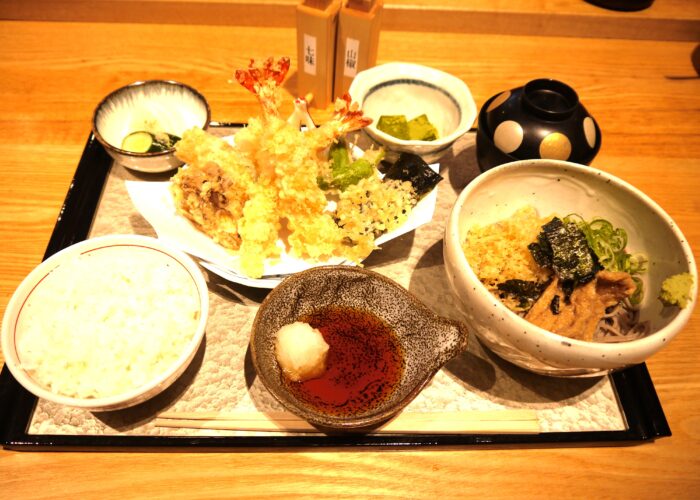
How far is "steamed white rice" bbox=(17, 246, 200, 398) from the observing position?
4.84 feet

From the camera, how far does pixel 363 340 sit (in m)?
1.71

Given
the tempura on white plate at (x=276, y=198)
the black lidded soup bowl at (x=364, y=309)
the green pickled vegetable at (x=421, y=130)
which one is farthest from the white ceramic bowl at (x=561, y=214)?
the green pickled vegetable at (x=421, y=130)

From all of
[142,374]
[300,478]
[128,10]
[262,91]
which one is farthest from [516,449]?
[128,10]

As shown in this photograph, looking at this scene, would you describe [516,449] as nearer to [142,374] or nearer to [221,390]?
[221,390]

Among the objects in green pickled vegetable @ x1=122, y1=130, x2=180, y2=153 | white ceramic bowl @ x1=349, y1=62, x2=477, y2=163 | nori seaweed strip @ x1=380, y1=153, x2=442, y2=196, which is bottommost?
green pickled vegetable @ x1=122, y1=130, x2=180, y2=153

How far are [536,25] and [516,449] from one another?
3.05m

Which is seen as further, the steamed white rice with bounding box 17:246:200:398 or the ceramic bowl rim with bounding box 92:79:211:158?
the ceramic bowl rim with bounding box 92:79:211:158

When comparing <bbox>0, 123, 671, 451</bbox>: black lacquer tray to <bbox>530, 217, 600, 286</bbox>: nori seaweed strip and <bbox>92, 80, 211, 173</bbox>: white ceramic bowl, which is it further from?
<bbox>92, 80, 211, 173</bbox>: white ceramic bowl

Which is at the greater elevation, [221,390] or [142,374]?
[142,374]

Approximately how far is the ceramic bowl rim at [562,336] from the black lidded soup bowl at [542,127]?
0.63ft

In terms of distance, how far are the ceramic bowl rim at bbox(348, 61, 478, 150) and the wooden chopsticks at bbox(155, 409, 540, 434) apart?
119cm

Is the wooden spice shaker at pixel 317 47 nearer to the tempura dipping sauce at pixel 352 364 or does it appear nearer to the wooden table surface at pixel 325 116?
the wooden table surface at pixel 325 116

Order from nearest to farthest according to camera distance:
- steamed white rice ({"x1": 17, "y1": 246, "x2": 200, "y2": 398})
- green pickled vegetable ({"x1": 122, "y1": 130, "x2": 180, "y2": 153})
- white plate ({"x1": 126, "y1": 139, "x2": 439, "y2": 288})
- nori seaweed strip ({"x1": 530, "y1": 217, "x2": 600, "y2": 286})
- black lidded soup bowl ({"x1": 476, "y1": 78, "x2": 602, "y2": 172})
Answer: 1. steamed white rice ({"x1": 17, "y1": 246, "x2": 200, "y2": 398})
2. nori seaweed strip ({"x1": 530, "y1": 217, "x2": 600, "y2": 286})
3. white plate ({"x1": 126, "y1": 139, "x2": 439, "y2": 288})
4. black lidded soup bowl ({"x1": 476, "y1": 78, "x2": 602, "y2": 172})
5. green pickled vegetable ({"x1": 122, "y1": 130, "x2": 180, "y2": 153})

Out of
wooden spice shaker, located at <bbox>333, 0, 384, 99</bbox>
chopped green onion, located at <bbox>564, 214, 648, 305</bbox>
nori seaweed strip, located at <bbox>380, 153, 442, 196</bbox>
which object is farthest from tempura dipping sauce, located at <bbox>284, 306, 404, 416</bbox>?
wooden spice shaker, located at <bbox>333, 0, 384, 99</bbox>
